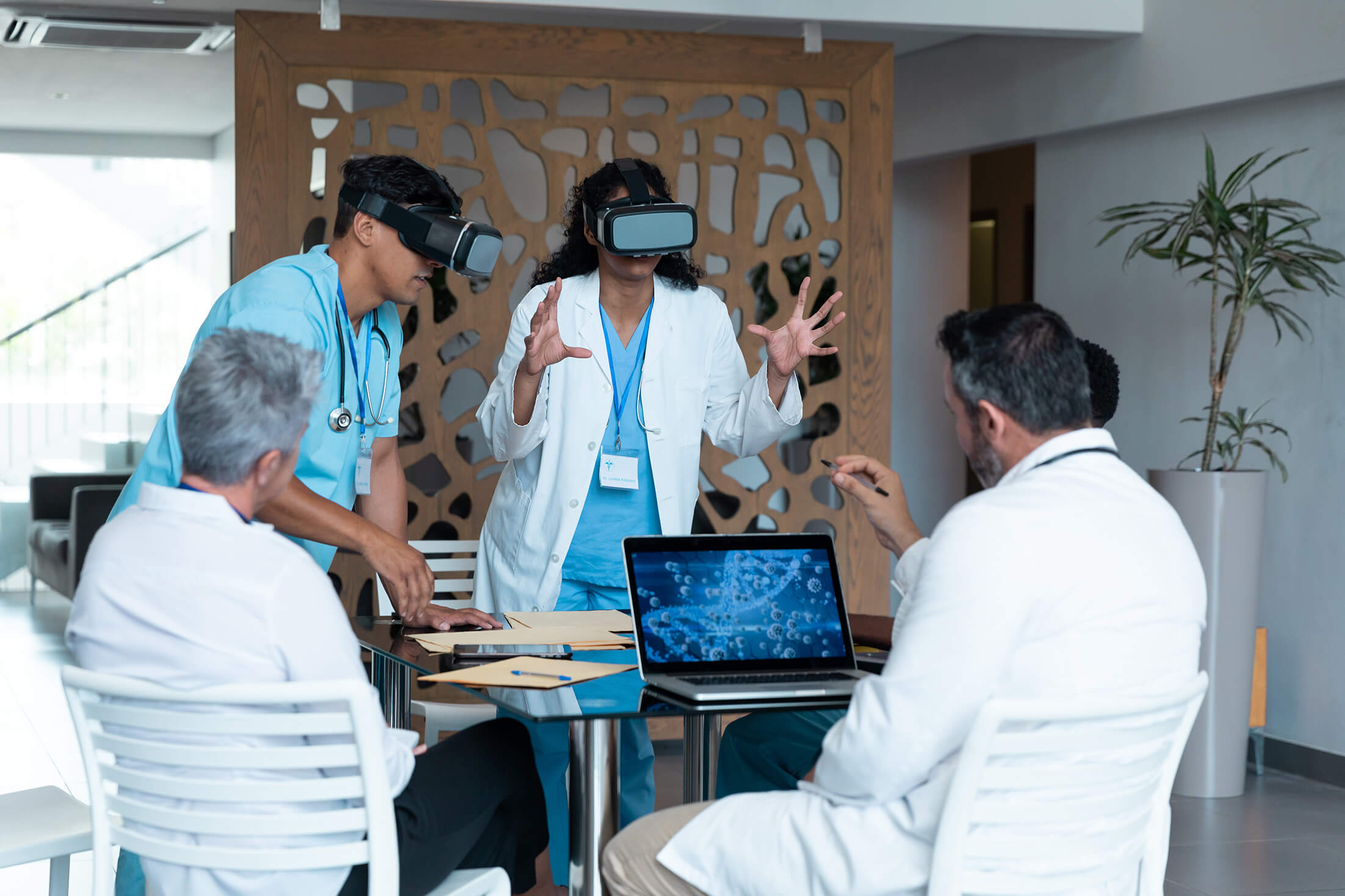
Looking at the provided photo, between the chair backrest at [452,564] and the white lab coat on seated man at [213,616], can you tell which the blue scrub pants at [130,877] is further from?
the chair backrest at [452,564]

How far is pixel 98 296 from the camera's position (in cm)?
998

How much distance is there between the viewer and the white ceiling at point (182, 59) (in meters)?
4.94

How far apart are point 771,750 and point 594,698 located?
74 cm

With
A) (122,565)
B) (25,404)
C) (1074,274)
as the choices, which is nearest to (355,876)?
(122,565)

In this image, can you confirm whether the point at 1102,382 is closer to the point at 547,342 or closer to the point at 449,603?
the point at 547,342

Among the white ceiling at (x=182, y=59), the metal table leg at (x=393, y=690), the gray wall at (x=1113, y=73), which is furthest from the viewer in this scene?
the white ceiling at (x=182, y=59)

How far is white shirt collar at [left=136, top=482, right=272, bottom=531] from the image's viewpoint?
1777 millimetres

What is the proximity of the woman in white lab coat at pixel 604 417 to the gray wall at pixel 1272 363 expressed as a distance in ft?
7.77

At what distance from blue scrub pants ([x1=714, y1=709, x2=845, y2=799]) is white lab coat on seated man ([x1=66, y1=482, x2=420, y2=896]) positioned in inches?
40.2

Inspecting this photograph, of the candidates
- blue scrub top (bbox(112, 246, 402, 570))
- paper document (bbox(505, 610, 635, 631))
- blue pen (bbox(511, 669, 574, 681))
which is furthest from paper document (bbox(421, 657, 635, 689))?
blue scrub top (bbox(112, 246, 402, 570))

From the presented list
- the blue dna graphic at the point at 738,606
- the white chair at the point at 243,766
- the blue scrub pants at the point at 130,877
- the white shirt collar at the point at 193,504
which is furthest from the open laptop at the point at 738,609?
the blue scrub pants at the point at 130,877

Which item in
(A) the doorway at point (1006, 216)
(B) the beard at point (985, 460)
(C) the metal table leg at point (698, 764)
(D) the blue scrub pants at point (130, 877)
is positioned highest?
(A) the doorway at point (1006, 216)

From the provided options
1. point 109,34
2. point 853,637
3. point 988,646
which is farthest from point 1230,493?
point 109,34

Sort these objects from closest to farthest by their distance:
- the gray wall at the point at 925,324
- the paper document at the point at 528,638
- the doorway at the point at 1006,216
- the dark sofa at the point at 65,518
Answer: the paper document at the point at 528,638 < the gray wall at the point at 925,324 < the dark sofa at the point at 65,518 < the doorway at the point at 1006,216
